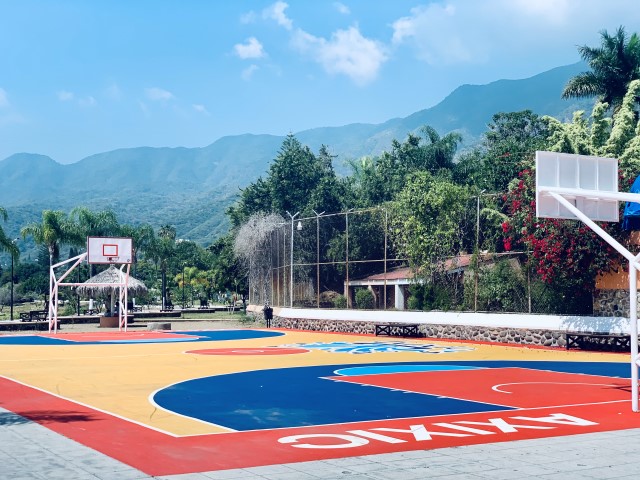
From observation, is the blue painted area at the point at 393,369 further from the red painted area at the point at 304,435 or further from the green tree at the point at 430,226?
the green tree at the point at 430,226

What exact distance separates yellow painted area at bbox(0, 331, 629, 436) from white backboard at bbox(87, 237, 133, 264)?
49.2 ft

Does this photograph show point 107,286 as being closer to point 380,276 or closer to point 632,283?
point 380,276

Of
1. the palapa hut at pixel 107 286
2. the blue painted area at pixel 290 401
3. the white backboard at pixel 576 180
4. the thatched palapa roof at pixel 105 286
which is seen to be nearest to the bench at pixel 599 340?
the blue painted area at pixel 290 401

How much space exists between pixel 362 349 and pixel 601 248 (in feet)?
29.9

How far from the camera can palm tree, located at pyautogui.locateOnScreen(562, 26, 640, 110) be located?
4862cm

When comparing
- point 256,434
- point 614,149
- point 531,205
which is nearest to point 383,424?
point 256,434

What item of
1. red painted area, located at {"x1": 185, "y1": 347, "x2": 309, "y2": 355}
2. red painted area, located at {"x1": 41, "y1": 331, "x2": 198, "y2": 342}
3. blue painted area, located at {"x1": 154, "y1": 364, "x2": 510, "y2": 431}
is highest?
blue painted area, located at {"x1": 154, "y1": 364, "x2": 510, "y2": 431}

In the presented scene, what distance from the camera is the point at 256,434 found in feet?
42.6

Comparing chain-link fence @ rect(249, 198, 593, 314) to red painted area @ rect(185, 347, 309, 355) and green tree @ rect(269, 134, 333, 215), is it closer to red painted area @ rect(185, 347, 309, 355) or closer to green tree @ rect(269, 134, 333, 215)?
red painted area @ rect(185, 347, 309, 355)

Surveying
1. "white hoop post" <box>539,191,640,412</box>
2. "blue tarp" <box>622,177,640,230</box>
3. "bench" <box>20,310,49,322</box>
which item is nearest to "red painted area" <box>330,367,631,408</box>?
"white hoop post" <box>539,191,640,412</box>

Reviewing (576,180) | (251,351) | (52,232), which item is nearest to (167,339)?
(251,351)

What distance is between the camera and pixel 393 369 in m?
23.7

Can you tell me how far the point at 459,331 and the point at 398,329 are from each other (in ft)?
12.4

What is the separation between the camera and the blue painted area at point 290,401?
14.7 meters
